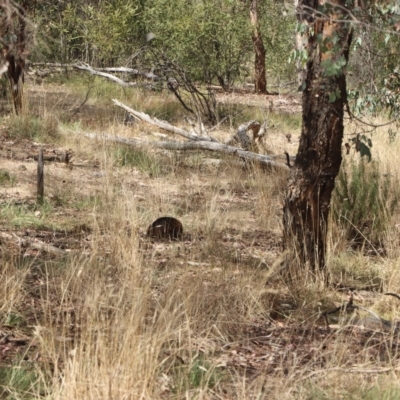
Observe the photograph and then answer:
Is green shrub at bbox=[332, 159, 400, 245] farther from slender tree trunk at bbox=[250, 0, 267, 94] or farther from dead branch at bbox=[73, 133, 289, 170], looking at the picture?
slender tree trunk at bbox=[250, 0, 267, 94]

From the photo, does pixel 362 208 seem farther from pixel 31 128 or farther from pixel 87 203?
pixel 31 128

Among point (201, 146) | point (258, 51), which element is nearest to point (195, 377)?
point (201, 146)

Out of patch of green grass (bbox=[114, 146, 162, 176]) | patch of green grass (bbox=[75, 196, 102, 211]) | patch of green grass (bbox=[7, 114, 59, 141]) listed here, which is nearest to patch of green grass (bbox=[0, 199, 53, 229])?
patch of green grass (bbox=[75, 196, 102, 211])

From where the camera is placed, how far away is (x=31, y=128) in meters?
9.88

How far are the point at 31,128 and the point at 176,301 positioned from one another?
6.49 meters

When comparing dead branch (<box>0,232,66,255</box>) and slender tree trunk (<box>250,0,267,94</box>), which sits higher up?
slender tree trunk (<box>250,0,267,94</box>)

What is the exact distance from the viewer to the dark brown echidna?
5.86 m

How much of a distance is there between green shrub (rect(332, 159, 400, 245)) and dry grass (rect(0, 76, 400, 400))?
1.31ft

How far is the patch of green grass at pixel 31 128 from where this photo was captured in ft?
32.0

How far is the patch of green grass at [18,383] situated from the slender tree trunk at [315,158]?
2.02 metres

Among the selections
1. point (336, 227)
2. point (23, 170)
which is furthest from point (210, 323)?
point (23, 170)

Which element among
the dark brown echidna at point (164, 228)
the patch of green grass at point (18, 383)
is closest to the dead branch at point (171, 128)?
the dark brown echidna at point (164, 228)

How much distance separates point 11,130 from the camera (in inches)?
386

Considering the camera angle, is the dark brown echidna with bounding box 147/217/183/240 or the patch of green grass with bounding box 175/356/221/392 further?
the dark brown echidna with bounding box 147/217/183/240
